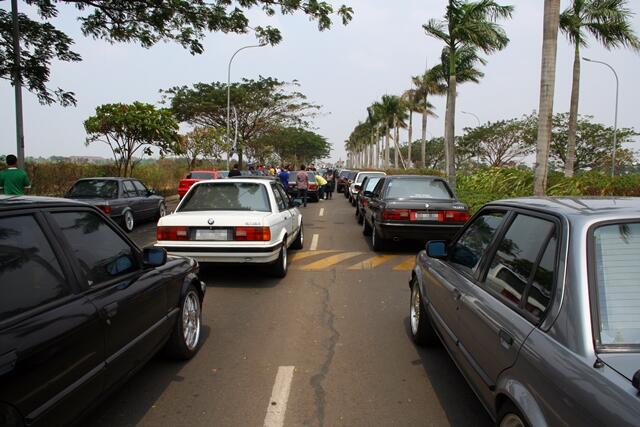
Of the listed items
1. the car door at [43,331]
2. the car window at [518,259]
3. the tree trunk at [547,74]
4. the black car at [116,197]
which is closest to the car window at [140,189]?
the black car at [116,197]

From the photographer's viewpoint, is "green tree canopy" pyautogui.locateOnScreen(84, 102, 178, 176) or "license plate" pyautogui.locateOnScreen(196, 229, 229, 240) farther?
"green tree canopy" pyautogui.locateOnScreen(84, 102, 178, 176)

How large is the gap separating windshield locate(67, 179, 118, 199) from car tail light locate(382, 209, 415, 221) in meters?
7.29

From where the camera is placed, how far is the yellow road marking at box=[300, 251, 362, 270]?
8.61 m

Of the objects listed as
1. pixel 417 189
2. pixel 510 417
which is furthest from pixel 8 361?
pixel 417 189

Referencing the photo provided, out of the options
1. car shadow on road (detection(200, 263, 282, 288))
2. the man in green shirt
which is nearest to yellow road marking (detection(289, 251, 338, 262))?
car shadow on road (detection(200, 263, 282, 288))

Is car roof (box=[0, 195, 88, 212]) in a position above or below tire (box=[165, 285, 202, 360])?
above

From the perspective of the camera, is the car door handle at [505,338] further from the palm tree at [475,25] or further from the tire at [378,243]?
the palm tree at [475,25]

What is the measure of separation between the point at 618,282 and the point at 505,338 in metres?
0.60

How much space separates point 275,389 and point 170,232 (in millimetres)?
3724

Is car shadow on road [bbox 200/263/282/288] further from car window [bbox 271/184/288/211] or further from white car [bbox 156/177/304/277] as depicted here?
car window [bbox 271/184/288/211]

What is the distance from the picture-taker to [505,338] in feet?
8.34

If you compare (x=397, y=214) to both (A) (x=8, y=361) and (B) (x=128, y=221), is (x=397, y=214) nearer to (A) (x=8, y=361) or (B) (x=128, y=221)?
(B) (x=128, y=221)

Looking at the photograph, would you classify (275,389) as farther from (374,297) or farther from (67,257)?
(374,297)

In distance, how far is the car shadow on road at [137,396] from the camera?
3.32 m
